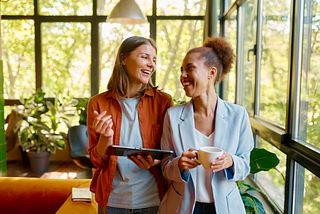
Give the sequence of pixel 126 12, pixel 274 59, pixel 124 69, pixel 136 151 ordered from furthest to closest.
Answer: pixel 126 12 < pixel 274 59 < pixel 124 69 < pixel 136 151

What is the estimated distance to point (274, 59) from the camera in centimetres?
244

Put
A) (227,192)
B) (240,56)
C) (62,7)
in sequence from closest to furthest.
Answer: (227,192) < (240,56) < (62,7)

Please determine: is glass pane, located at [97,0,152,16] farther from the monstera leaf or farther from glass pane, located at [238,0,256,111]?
the monstera leaf

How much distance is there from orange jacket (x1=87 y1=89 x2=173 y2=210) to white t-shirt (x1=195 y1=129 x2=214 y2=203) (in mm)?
222

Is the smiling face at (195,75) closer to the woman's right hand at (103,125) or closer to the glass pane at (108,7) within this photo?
the woman's right hand at (103,125)

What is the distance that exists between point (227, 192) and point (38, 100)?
431cm

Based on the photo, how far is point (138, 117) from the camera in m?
1.44

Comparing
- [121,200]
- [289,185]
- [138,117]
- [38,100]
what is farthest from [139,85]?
[38,100]

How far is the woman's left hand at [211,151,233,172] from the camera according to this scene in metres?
1.12

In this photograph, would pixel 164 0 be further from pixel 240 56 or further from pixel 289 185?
pixel 289 185

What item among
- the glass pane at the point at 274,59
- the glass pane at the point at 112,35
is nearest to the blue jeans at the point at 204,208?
the glass pane at the point at 274,59

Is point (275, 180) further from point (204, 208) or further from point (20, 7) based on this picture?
point (20, 7)

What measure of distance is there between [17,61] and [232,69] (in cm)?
393

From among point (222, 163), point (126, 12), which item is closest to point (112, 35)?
point (126, 12)
